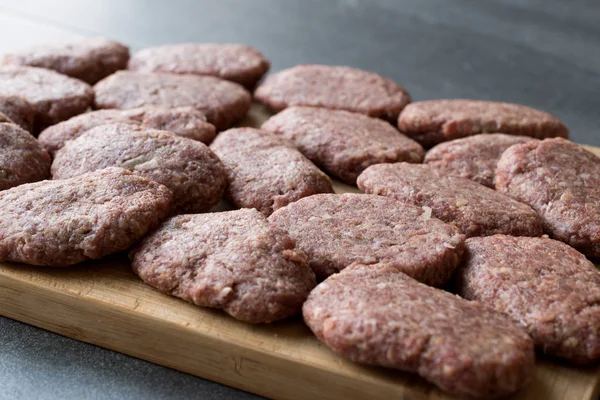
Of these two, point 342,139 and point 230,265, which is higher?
point 342,139

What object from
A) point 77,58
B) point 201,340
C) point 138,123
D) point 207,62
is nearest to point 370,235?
point 201,340

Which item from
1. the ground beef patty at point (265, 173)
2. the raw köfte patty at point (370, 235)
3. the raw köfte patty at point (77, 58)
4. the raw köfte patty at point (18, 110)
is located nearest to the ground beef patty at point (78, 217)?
the ground beef patty at point (265, 173)

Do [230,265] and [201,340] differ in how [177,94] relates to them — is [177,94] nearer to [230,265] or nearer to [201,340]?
[230,265]

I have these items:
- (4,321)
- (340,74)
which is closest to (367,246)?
(4,321)

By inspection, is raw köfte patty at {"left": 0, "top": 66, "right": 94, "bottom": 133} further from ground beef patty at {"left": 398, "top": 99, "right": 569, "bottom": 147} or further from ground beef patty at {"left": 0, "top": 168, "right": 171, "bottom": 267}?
Answer: ground beef patty at {"left": 398, "top": 99, "right": 569, "bottom": 147}

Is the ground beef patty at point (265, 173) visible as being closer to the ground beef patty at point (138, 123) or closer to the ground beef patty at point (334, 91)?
the ground beef patty at point (138, 123)

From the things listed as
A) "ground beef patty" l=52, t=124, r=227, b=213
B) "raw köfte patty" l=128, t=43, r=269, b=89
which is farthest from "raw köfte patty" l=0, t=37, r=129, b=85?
"ground beef patty" l=52, t=124, r=227, b=213

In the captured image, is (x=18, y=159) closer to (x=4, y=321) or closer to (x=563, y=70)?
(x=4, y=321)
